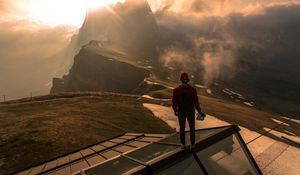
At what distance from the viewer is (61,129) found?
35094 millimetres

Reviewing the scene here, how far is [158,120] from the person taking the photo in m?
46.3

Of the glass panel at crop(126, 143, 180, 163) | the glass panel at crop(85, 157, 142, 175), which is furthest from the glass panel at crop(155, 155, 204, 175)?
the glass panel at crop(85, 157, 142, 175)

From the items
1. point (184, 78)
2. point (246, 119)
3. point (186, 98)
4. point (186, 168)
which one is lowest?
point (246, 119)

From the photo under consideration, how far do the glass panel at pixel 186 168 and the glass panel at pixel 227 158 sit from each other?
0.43 metres

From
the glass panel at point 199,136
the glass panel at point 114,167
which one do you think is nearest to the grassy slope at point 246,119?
the glass panel at point 199,136

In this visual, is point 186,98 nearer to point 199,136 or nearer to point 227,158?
point 199,136

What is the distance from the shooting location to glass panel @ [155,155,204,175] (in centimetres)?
1173

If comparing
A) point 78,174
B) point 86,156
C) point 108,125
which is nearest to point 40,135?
point 108,125

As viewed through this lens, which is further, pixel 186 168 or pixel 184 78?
pixel 184 78

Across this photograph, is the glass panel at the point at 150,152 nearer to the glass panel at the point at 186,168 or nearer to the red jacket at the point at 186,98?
the glass panel at the point at 186,168

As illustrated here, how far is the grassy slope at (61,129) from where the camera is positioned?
2764 cm

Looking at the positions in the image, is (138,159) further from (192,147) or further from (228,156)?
(228,156)

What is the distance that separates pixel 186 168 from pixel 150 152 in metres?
2.12

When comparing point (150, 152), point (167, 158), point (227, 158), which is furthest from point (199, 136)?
point (167, 158)
